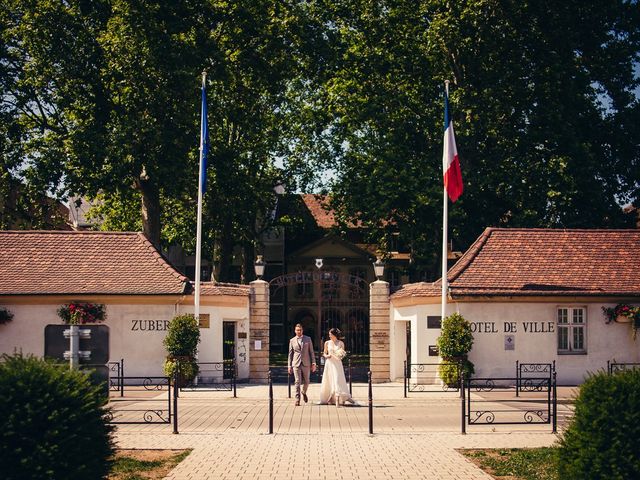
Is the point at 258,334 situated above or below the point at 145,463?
above

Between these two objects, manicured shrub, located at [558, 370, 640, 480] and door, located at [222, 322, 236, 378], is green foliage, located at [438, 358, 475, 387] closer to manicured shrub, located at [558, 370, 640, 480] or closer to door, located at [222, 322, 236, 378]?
door, located at [222, 322, 236, 378]

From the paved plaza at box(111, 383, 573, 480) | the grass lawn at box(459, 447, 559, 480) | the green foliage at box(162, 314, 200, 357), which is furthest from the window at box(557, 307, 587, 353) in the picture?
the grass lawn at box(459, 447, 559, 480)

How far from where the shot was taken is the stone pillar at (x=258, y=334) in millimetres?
33656

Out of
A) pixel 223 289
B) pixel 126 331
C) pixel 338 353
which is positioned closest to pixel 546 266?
pixel 223 289

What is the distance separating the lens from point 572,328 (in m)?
32.3

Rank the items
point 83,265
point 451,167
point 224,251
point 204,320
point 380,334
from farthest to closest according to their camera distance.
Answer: point 224,251 < point 380,334 < point 83,265 < point 204,320 < point 451,167

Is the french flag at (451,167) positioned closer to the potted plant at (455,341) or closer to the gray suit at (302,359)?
the potted plant at (455,341)

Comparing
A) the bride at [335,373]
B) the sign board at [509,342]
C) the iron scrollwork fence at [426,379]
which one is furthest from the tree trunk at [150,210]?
the bride at [335,373]

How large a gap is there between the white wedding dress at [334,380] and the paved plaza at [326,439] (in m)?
0.42

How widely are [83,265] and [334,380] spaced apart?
13.4 metres

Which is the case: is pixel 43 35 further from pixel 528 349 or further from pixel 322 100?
pixel 528 349

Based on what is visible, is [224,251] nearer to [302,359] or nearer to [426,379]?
[426,379]

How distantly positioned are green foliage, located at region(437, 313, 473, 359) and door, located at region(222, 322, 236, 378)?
7.58 m

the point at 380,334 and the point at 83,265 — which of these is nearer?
the point at 83,265
